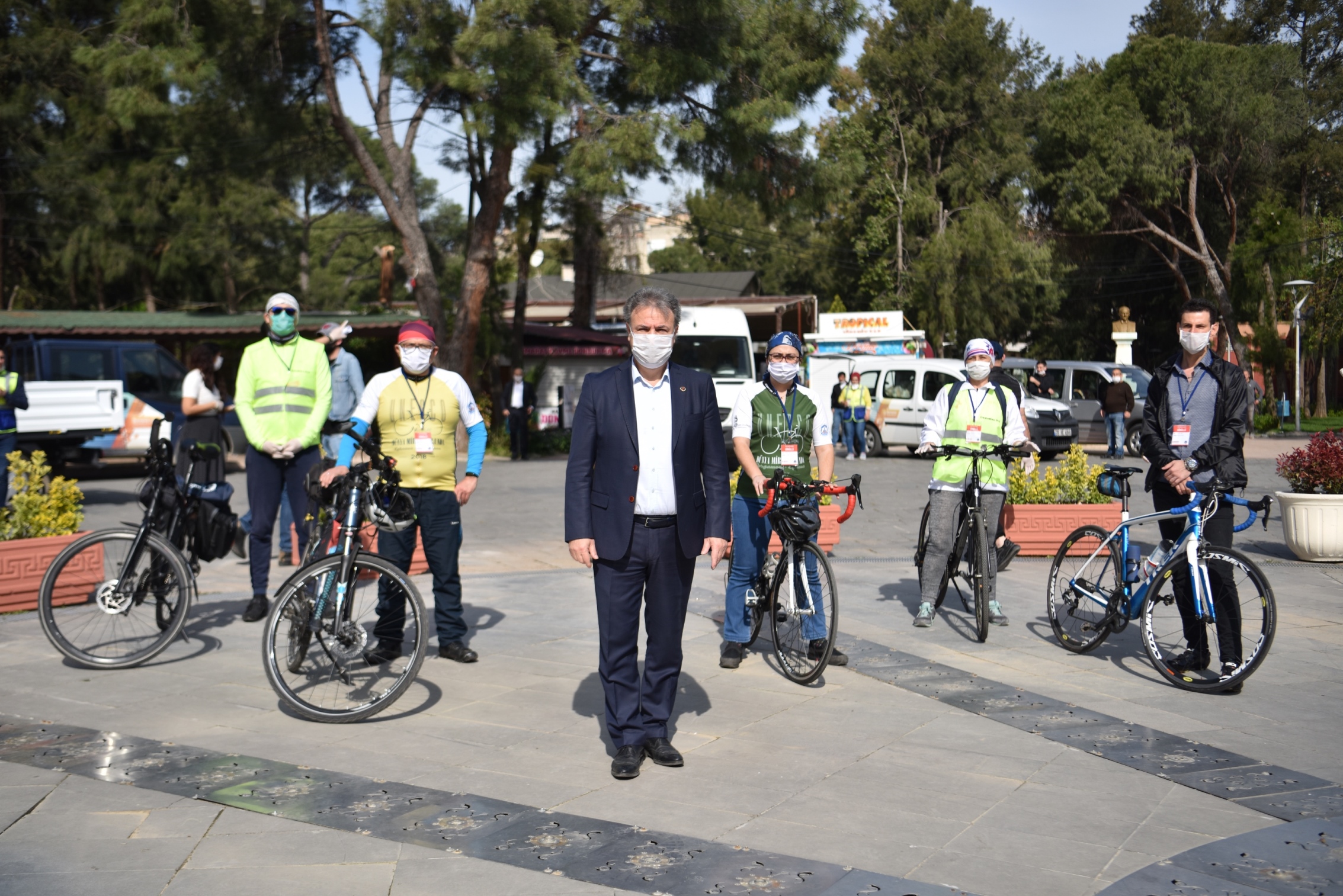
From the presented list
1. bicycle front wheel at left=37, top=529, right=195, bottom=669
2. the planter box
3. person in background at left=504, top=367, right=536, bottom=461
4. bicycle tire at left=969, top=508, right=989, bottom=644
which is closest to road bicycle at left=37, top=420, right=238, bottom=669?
bicycle front wheel at left=37, top=529, right=195, bottom=669

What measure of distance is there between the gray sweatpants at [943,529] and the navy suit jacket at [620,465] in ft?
10.0

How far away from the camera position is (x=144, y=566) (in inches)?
250

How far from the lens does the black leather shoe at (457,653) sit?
6.58 metres

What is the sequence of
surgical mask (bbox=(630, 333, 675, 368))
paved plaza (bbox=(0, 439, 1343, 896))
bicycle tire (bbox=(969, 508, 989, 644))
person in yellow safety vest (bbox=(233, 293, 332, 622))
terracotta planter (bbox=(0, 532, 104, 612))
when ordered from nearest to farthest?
1. paved plaza (bbox=(0, 439, 1343, 896))
2. surgical mask (bbox=(630, 333, 675, 368))
3. person in yellow safety vest (bbox=(233, 293, 332, 622))
4. bicycle tire (bbox=(969, 508, 989, 644))
5. terracotta planter (bbox=(0, 532, 104, 612))

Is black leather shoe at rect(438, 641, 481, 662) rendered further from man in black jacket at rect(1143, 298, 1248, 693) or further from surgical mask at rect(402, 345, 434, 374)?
man in black jacket at rect(1143, 298, 1248, 693)

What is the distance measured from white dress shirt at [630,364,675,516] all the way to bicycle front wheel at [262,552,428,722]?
1302mm

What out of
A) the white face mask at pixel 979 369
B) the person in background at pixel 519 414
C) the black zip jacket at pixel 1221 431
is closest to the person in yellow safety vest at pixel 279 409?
the white face mask at pixel 979 369

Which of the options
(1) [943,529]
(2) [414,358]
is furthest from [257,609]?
(1) [943,529]

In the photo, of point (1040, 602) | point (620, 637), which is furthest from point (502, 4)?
point (620, 637)

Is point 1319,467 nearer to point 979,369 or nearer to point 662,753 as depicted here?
point 979,369

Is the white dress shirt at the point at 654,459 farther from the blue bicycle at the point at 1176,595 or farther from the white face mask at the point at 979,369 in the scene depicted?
the white face mask at the point at 979,369

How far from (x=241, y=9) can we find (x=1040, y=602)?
19.4 meters

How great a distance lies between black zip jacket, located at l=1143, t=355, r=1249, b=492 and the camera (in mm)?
6035

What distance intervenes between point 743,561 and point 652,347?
2189mm
